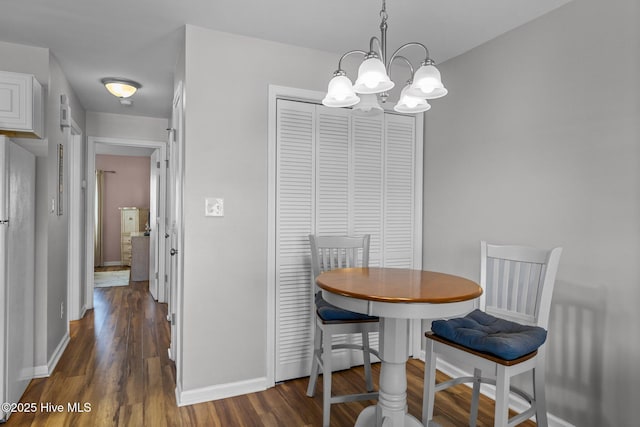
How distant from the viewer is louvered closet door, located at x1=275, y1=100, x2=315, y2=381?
2809mm

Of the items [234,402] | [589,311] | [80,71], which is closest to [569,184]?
[589,311]

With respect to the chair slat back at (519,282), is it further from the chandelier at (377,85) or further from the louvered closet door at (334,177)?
the louvered closet door at (334,177)

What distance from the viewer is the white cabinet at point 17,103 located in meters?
2.48

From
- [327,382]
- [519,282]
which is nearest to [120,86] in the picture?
[327,382]

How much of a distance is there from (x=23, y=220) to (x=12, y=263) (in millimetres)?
354

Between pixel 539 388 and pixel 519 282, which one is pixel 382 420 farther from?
pixel 519 282

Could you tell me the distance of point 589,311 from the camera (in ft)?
6.95

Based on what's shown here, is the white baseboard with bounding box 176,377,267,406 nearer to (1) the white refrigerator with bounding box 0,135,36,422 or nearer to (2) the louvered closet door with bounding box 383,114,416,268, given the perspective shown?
(1) the white refrigerator with bounding box 0,135,36,422

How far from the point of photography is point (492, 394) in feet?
8.58

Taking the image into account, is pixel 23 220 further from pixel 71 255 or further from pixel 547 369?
pixel 547 369

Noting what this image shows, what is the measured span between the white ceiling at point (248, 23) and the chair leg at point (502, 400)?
2.01m

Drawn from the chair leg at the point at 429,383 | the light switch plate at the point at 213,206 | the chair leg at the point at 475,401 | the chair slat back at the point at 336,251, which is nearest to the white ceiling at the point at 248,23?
the light switch plate at the point at 213,206

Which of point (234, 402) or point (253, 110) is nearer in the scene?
point (234, 402)

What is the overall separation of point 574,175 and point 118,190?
856 cm
